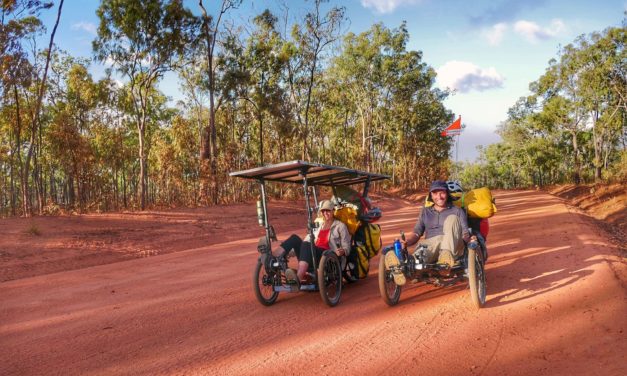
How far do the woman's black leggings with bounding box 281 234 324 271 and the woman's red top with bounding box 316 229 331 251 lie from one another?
0.48ft

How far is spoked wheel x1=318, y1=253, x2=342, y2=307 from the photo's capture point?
18.2 ft

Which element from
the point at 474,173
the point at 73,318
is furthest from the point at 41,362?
the point at 474,173

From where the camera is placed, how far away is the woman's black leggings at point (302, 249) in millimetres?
5945

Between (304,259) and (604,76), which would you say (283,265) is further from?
(604,76)

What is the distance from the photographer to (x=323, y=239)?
20.9 feet

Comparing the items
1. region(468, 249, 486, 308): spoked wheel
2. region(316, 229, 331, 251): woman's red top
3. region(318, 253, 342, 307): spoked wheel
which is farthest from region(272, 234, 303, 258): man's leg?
region(468, 249, 486, 308): spoked wheel

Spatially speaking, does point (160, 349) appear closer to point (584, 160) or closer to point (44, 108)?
point (44, 108)

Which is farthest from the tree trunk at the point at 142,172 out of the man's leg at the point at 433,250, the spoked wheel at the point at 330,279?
the man's leg at the point at 433,250

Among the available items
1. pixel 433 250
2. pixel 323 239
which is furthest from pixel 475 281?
pixel 323 239

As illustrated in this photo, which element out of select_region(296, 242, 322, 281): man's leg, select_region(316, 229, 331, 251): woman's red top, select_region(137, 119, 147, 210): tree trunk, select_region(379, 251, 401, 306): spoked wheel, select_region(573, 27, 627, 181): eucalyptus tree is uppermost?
select_region(573, 27, 627, 181): eucalyptus tree

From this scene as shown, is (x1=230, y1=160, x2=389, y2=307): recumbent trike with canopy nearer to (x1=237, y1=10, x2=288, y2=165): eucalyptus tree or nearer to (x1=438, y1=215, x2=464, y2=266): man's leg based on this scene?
(x1=438, y1=215, x2=464, y2=266): man's leg

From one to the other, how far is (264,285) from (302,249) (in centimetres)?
72

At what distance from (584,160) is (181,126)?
51770 millimetres

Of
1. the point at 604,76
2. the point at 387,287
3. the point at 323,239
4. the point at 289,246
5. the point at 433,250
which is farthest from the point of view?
the point at 604,76
